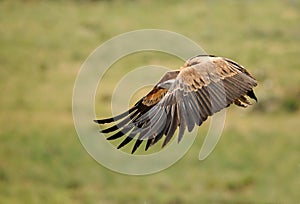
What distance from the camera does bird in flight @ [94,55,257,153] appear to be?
748 centimetres

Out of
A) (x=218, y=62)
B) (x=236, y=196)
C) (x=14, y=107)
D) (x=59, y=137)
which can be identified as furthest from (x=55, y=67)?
(x=218, y=62)

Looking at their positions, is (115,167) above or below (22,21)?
below

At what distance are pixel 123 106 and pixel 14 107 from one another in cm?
302

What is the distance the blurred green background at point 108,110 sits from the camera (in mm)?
16359

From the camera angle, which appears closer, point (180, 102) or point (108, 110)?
point (180, 102)

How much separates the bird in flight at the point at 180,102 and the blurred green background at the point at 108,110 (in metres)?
7.07

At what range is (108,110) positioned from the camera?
1841 centimetres

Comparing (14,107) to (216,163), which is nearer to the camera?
(216,163)

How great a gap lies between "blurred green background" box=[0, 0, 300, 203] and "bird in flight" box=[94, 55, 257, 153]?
278 inches

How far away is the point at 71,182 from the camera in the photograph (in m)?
16.7

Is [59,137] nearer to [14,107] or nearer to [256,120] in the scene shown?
[14,107]

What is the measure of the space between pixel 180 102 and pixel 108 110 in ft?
35.8

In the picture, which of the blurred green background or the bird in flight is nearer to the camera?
the bird in flight

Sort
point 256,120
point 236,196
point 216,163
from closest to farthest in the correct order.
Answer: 1. point 236,196
2. point 216,163
3. point 256,120
